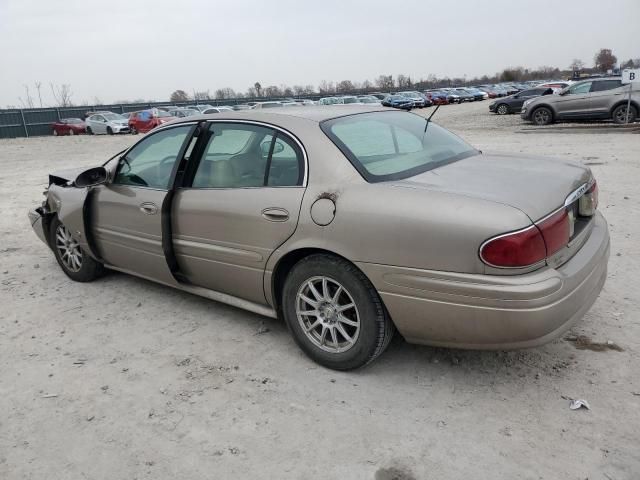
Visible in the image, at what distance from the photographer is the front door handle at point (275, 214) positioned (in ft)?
10.3

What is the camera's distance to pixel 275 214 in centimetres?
320

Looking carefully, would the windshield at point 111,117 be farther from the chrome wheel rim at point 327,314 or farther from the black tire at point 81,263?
the chrome wheel rim at point 327,314

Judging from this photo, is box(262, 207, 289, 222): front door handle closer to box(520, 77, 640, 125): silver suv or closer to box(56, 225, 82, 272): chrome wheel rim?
box(56, 225, 82, 272): chrome wheel rim

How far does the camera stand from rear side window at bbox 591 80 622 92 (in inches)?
687

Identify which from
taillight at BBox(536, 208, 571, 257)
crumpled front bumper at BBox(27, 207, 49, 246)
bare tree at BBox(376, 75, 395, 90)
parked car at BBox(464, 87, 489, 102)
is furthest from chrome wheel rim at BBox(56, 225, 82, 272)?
bare tree at BBox(376, 75, 395, 90)

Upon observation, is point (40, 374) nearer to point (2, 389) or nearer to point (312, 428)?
point (2, 389)

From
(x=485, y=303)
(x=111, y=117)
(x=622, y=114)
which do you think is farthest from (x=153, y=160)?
(x=111, y=117)

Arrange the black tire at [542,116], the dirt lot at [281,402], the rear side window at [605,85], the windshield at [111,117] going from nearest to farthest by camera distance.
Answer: the dirt lot at [281,402]
the rear side window at [605,85]
the black tire at [542,116]
the windshield at [111,117]

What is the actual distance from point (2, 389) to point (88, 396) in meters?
0.60

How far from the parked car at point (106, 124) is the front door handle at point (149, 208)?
95.4 ft

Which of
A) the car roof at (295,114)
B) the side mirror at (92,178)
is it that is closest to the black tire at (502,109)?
the car roof at (295,114)

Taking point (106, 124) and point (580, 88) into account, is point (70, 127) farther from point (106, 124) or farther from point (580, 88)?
point (580, 88)

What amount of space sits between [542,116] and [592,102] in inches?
75.6

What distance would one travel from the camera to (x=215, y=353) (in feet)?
11.6
